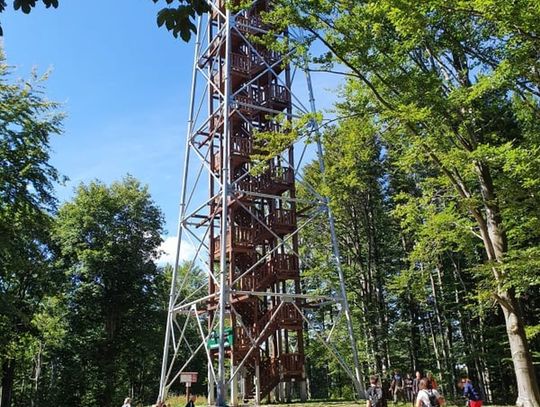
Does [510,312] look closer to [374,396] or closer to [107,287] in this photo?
[374,396]

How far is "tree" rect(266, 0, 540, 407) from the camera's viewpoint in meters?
9.88

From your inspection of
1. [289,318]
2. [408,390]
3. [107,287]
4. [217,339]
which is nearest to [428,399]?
[289,318]

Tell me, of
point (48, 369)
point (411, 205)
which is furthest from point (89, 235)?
point (411, 205)

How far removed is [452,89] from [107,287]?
24892mm

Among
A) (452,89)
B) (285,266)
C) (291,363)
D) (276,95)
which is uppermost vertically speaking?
(276,95)

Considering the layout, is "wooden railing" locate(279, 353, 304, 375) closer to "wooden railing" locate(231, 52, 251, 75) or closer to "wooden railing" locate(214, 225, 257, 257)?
"wooden railing" locate(214, 225, 257, 257)

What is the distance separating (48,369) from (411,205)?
3643 cm

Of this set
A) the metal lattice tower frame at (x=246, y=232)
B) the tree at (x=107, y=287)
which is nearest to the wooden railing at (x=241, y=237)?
the metal lattice tower frame at (x=246, y=232)

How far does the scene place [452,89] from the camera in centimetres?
1177

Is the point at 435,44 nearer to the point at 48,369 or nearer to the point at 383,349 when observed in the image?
the point at 383,349

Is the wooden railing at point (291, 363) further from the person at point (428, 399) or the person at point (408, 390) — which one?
the person at point (428, 399)

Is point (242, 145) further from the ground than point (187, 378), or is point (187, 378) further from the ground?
point (242, 145)

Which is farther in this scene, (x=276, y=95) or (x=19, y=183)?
(x=276, y=95)

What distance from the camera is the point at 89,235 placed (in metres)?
31.5
